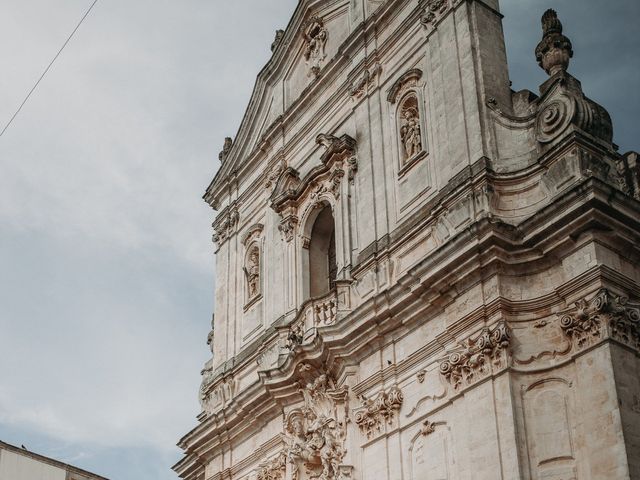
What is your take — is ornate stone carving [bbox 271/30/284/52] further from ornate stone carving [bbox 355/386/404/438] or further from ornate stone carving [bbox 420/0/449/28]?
ornate stone carving [bbox 355/386/404/438]

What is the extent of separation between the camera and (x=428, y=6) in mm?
18531

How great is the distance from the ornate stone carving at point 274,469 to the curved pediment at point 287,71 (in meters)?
6.60

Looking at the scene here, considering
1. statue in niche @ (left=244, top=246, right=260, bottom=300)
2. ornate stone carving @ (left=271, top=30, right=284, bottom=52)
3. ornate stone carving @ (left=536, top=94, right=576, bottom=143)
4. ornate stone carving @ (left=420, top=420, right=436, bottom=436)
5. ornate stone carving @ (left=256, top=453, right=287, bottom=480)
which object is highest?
ornate stone carving @ (left=271, top=30, right=284, bottom=52)

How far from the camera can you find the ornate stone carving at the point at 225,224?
75.5 ft

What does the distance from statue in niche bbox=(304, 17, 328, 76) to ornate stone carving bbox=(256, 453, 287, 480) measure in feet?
23.8

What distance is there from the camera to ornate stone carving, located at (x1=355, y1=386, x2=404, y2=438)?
52.9 ft

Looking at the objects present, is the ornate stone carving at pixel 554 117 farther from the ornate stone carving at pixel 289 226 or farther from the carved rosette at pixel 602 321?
the ornate stone carving at pixel 289 226

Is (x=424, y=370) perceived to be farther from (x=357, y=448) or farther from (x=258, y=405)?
(x=258, y=405)

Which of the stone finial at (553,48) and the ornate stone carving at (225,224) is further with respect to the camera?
the ornate stone carving at (225,224)

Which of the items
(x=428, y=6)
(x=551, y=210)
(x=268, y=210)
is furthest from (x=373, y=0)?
(x=551, y=210)

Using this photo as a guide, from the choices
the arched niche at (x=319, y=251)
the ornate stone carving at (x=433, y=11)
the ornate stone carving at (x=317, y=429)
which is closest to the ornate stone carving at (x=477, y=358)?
the ornate stone carving at (x=317, y=429)

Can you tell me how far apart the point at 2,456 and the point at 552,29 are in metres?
17.4

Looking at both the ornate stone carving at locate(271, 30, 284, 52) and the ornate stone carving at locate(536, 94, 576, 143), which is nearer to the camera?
the ornate stone carving at locate(536, 94, 576, 143)

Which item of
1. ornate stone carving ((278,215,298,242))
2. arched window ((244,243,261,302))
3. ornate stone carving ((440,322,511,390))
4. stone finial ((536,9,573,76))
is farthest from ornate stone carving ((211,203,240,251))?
ornate stone carving ((440,322,511,390))
